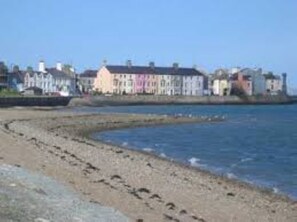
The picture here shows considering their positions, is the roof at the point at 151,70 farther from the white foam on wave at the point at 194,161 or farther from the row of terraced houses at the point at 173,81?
the white foam on wave at the point at 194,161

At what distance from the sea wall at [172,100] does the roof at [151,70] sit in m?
8.83

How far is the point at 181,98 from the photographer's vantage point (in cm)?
15875

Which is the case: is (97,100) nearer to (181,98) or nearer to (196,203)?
(181,98)

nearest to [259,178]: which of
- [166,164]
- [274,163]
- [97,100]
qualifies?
[166,164]

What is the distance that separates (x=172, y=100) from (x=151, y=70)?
13108mm

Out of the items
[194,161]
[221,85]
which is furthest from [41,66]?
[194,161]

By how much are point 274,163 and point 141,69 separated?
134 metres

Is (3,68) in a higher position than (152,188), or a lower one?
higher

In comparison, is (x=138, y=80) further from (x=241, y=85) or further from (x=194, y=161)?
(x=194, y=161)

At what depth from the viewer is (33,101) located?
109m

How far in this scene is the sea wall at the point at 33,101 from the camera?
338 feet

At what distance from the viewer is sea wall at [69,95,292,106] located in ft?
445

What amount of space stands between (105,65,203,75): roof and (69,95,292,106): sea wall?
883 cm

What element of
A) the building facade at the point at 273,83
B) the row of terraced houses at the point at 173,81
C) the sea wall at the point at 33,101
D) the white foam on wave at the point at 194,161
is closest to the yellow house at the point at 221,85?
the row of terraced houses at the point at 173,81
